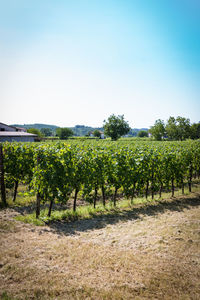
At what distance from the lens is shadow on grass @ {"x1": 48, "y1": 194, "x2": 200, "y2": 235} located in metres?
7.11

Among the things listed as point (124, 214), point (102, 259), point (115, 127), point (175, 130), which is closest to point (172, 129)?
point (175, 130)

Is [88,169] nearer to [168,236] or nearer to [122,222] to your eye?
[122,222]

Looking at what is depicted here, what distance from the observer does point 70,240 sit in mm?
5949

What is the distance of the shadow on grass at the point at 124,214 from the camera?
7.11 metres

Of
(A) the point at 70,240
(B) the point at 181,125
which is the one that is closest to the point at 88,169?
(A) the point at 70,240

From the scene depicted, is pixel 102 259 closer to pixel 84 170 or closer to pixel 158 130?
pixel 84 170

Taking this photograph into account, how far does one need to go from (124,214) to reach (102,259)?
13.3 feet

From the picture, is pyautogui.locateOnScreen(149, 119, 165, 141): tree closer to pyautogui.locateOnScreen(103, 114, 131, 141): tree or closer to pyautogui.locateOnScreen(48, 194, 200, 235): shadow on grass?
pyautogui.locateOnScreen(103, 114, 131, 141): tree

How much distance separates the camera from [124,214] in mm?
8680

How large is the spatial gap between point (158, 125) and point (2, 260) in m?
81.2

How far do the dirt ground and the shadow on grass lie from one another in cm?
8

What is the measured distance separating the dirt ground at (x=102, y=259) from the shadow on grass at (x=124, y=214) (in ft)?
0.26

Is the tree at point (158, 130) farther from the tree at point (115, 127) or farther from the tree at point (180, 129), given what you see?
the tree at point (115, 127)

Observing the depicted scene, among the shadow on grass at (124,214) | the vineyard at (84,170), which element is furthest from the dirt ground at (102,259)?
the vineyard at (84,170)
